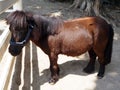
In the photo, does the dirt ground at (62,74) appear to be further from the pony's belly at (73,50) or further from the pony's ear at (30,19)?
the pony's ear at (30,19)

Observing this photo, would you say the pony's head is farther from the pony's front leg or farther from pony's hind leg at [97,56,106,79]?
pony's hind leg at [97,56,106,79]

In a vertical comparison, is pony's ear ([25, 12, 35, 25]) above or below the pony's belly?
above

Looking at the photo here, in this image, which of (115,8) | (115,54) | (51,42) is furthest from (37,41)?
(115,8)

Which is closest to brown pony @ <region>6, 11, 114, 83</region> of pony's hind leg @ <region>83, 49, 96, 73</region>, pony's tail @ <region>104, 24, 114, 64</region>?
Answer: pony's tail @ <region>104, 24, 114, 64</region>

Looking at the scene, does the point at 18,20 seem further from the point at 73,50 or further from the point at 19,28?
the point at 73,50

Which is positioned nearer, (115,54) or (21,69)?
(21,69)

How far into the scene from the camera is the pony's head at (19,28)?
3.58 m

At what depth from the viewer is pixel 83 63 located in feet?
16.3

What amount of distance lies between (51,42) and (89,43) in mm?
561

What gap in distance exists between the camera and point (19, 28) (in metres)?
3.59

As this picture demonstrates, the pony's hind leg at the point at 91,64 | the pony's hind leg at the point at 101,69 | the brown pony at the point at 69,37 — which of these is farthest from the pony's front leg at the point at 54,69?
the pony's hind leg at the point at 101,69

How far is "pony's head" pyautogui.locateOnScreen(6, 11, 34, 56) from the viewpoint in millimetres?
3582

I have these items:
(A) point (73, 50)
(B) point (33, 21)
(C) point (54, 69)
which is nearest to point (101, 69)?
(A) point (73, 50)

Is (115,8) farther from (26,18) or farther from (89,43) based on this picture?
(26,18)
